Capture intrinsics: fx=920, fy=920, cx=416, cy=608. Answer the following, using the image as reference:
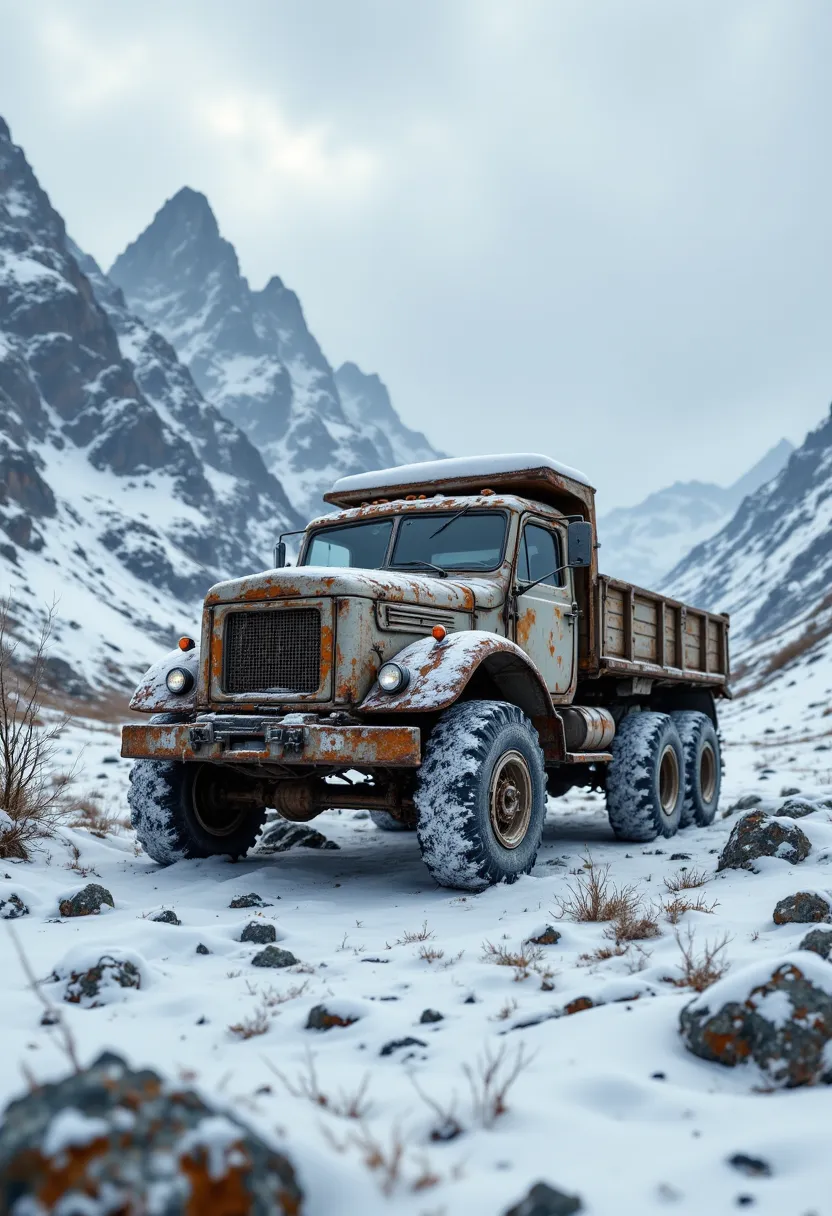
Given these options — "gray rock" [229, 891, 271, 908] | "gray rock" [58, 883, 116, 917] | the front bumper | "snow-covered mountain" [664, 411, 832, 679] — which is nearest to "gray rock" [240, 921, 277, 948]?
"gray rock" [229, 891, 271, 908]

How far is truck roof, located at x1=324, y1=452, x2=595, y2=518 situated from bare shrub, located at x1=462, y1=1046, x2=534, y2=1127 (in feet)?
17.7

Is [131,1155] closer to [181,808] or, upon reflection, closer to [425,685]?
[425,685]

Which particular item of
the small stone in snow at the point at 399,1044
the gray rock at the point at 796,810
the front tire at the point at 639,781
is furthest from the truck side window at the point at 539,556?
the small stone in snow at the point at 399,1044

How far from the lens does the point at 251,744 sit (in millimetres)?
5590

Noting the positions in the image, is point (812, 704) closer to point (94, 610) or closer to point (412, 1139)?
point (412, 1139)

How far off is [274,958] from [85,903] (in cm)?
142

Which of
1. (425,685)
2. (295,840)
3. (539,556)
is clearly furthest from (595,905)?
(295,840)

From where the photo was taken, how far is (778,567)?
111 meters

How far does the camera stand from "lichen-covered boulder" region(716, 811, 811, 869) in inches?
221

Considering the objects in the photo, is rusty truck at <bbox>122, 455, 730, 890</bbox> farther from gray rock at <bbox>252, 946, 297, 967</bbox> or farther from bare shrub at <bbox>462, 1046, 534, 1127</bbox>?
bare shrub at <bbox>462, 1046, 534, 1127</bbox>

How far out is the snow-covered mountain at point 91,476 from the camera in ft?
208

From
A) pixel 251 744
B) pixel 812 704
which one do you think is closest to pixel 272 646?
A: pixel 251 744

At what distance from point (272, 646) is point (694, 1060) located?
12.3 ft

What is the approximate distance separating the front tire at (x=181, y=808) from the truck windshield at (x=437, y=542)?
2.05 meters
